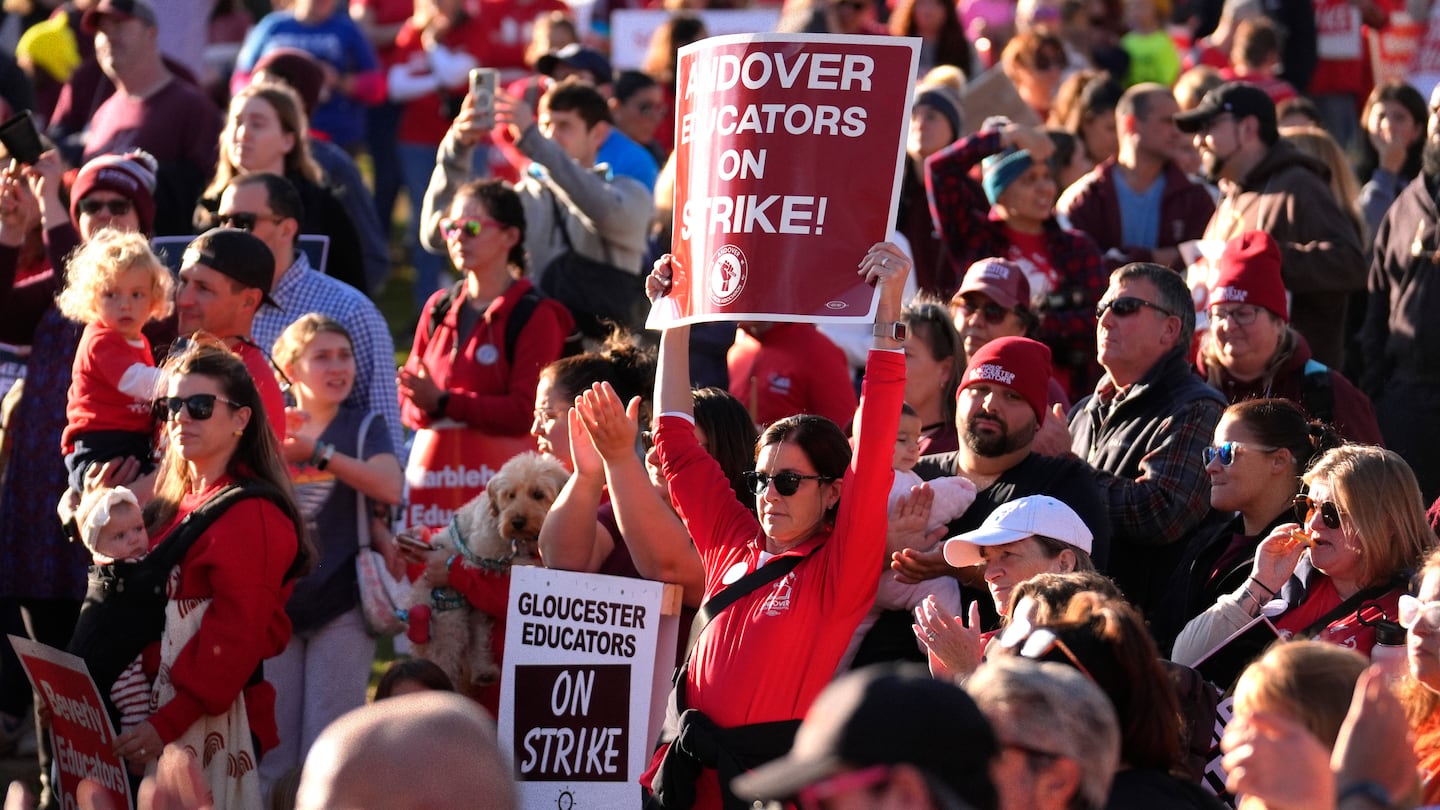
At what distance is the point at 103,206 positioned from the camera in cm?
818

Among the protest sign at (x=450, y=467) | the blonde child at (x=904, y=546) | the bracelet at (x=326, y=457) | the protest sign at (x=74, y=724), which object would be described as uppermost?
the blonde child at (x=904, y=546)

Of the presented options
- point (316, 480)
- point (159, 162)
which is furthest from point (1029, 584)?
point (159, 162)

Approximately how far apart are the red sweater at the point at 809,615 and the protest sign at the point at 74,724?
1.83m

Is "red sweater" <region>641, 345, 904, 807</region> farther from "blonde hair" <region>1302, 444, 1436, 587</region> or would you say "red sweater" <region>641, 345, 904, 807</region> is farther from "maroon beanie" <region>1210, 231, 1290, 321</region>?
"maroon beanie" <region>1210, 231, 1290, 321</region>

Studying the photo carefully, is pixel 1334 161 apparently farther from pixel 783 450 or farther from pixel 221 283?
pixel 221 283

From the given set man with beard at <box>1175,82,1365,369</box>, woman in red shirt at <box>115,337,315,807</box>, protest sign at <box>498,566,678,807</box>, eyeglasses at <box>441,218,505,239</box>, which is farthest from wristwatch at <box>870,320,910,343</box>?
man with beard at <box>1175,82,1365,369</box>

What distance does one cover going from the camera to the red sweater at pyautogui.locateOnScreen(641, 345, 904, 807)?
5168 mm

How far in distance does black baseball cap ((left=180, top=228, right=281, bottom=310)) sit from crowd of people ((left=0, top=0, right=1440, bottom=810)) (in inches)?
0.6

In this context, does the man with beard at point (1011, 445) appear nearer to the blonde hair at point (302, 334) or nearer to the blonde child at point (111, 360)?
the blonde hair at point (302, 334)

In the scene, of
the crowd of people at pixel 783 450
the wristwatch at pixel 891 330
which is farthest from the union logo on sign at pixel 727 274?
the wristwatch at pixel 891 330

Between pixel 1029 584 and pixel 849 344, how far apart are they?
15.6 feet

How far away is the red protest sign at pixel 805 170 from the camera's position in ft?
18.0

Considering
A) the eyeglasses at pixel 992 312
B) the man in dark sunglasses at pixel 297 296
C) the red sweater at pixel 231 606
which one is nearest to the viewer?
the red sweater at pixel 231 606

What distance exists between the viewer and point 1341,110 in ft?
49.4
